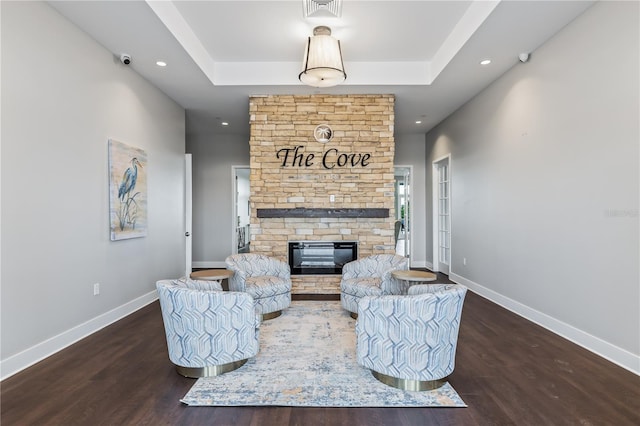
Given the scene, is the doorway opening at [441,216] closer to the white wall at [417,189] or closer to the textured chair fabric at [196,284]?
the white wall at [417,189]

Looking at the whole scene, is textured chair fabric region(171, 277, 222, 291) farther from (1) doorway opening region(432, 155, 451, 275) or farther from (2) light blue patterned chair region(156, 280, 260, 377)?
(1) doorway opening region(432, 155, 451, 275)

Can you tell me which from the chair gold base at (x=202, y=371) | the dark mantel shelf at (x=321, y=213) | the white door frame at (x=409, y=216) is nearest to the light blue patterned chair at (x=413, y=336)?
the chair gold base at (x=202, y=371)

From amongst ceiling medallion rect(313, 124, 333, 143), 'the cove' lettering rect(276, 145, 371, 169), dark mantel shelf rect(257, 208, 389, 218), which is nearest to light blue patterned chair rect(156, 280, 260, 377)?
dark mantel shelf rect(257, 208, 389, 218)

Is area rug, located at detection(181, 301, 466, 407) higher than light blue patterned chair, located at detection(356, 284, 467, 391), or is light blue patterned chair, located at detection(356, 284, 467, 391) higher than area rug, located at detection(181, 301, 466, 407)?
light blue patterned chair, located at detection(356, 284, 467, 391)

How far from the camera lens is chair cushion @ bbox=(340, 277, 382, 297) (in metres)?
3.76

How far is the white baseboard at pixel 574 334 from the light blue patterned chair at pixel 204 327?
297 centimetres

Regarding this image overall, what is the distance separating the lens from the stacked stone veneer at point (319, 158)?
5172mm

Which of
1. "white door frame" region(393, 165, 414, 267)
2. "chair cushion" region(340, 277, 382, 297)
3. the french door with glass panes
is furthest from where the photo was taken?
"white door frame" region(393, 165, 414, 267)

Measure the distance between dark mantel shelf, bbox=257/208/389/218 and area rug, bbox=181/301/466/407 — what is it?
2.07 m

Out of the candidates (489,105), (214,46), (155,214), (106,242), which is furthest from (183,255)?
(489,105)

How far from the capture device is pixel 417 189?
7656 mm

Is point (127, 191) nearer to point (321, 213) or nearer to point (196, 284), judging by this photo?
point (196, 284)

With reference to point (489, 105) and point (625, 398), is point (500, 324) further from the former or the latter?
point (489, 105)

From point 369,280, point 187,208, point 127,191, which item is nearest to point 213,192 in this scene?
point 187,208
